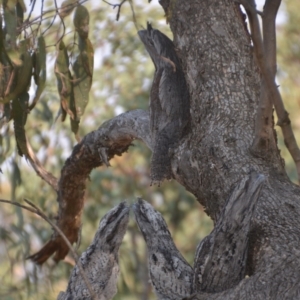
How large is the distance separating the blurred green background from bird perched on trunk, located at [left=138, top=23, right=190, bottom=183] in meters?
2.03

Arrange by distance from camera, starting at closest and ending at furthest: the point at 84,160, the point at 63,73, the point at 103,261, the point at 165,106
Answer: the point at 165,106, the point at 63,73, the point at 103,261, the point at 84,160

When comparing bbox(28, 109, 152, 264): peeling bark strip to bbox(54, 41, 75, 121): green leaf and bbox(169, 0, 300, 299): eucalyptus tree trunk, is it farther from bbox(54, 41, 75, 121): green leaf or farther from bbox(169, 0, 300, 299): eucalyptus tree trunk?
bbox(169, 0, 300, 299): eucalyptus tree trunk

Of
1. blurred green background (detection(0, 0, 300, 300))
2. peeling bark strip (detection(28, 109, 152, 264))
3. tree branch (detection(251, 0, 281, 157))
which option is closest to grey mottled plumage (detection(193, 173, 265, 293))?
tree branch (detection(251, 0, 281, 157))

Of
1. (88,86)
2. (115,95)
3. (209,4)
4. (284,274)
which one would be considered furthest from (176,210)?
(284,274)

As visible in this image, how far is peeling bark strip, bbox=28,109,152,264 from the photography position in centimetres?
360

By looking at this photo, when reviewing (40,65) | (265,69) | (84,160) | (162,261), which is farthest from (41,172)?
(265,69)

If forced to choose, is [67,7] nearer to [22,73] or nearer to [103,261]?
[22,73]

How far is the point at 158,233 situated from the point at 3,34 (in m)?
1.06

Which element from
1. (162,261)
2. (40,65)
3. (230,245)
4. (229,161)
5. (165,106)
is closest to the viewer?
(230,245)

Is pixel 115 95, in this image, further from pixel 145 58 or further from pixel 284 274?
pixel 284 274

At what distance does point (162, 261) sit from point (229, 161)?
516mm

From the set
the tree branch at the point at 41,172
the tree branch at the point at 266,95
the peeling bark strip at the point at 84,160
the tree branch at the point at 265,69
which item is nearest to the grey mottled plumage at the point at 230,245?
the tree branch at the point at 266,95

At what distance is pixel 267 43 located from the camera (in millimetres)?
2344

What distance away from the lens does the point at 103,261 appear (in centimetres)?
362
